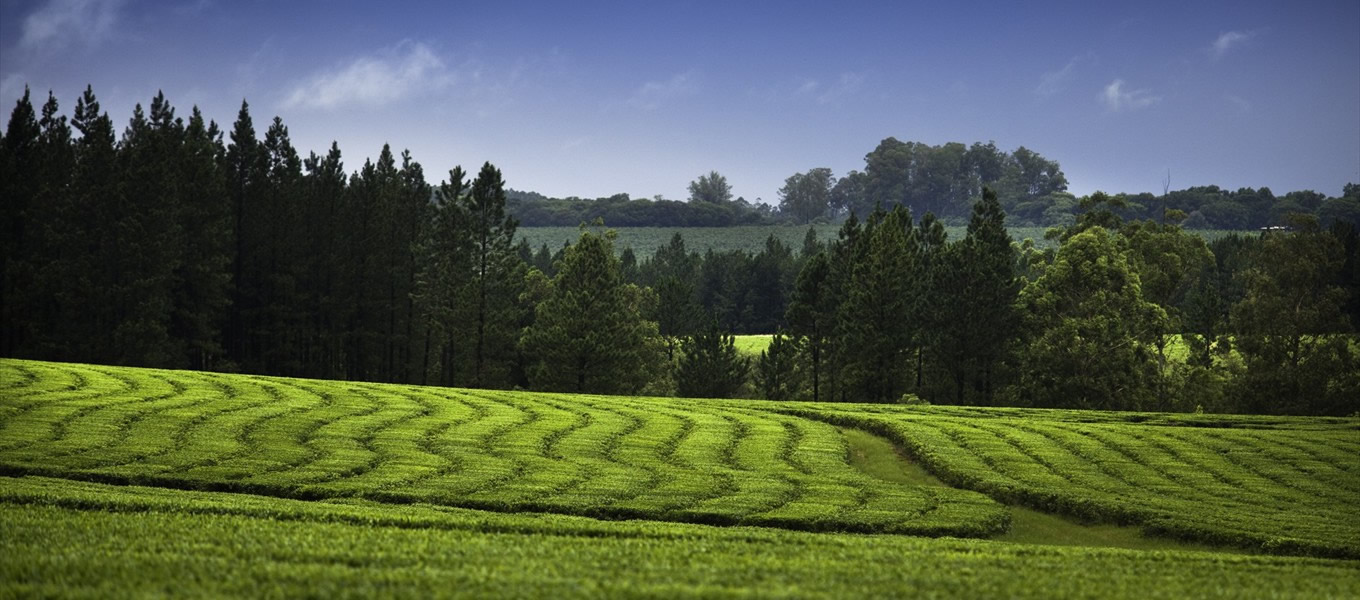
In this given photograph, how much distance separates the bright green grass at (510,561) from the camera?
14.1 meters

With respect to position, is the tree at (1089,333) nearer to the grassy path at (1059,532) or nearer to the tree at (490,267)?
the grassy path at (1059,532)

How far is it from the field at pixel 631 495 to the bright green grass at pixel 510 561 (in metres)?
0.10

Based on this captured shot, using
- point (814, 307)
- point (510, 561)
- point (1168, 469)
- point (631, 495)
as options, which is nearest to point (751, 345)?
point (814, 307)

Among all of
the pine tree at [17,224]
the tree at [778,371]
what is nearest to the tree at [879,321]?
the tree at [778,371]

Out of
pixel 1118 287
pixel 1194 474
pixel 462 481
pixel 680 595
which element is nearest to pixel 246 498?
pixel 462 481

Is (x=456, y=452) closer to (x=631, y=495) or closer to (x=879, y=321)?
(x=631, y=495)

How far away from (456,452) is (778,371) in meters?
53.4

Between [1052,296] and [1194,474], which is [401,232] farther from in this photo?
[1194,474]

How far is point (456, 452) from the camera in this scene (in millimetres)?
35062

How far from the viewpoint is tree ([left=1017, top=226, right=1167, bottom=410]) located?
70.6m

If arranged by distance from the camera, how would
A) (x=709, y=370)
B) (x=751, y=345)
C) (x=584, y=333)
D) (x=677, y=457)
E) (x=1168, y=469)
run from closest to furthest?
(x=677, y=457), (x=1168, y=469), (x=584, y=333), (x=709, y=370), (x=751, y=345)

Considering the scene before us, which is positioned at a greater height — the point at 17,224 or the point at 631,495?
the point at 17,224

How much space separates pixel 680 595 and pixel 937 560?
21.8 ft

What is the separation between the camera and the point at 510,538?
777 inches
